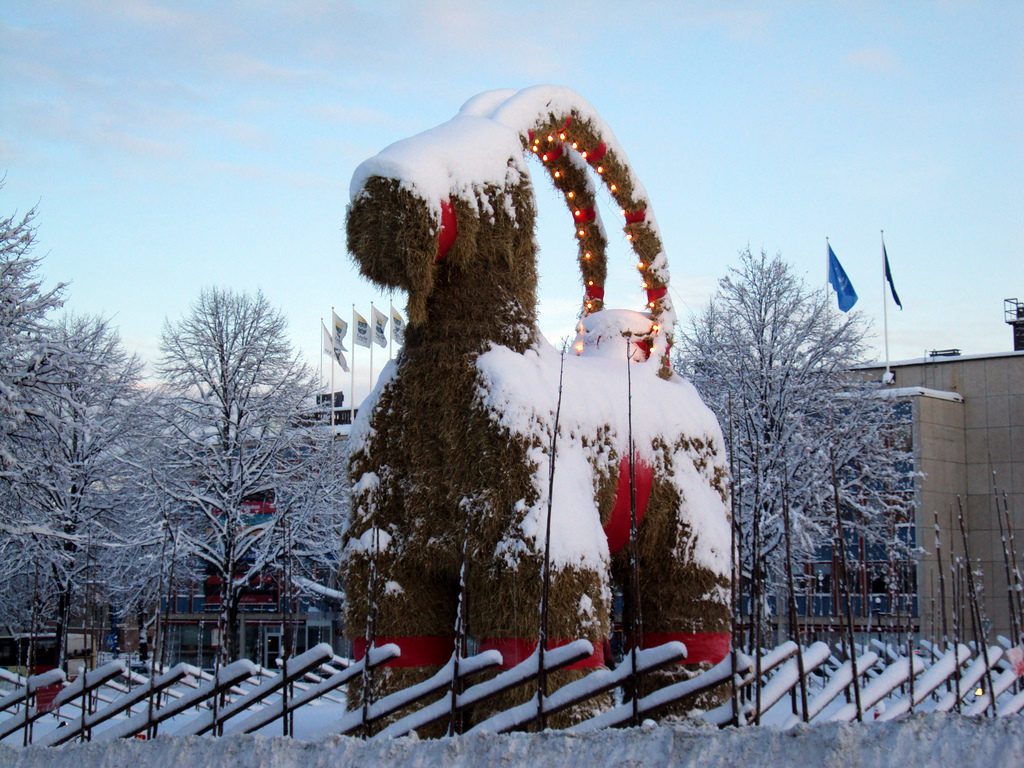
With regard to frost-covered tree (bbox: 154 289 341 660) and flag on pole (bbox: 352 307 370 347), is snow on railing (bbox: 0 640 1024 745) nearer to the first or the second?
frost-covered tree (bbox: 154 289 341 660)

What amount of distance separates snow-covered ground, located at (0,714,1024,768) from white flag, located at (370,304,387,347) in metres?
20.9

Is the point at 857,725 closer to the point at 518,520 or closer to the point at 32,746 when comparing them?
the point at 518,520

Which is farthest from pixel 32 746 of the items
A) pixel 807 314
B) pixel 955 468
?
pixel 955 468

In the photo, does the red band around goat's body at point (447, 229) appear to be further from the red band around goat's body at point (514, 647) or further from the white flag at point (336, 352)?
the white flag at point (336, 352)

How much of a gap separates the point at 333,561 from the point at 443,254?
574 inches

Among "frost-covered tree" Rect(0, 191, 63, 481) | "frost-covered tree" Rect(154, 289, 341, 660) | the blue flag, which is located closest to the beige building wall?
the blue flag

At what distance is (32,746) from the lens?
727 centimetres

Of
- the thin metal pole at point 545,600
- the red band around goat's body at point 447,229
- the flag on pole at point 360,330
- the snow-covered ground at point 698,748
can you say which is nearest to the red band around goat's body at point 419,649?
the thin metal pole at point 545,600

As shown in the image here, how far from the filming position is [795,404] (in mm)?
18781

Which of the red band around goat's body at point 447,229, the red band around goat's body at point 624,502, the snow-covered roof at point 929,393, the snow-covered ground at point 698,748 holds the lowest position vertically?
the snow-covered ground at point 698,748

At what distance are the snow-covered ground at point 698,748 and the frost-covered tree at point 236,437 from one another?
13.5 metres

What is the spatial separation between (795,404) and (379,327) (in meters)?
11.7

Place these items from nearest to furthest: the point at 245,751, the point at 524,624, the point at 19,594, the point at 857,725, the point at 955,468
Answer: the point at 857,725 < the point at 245,751 < the point at 524,624 < the point at 19,594 < the point at 955,468

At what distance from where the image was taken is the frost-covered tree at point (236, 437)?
771 inches
